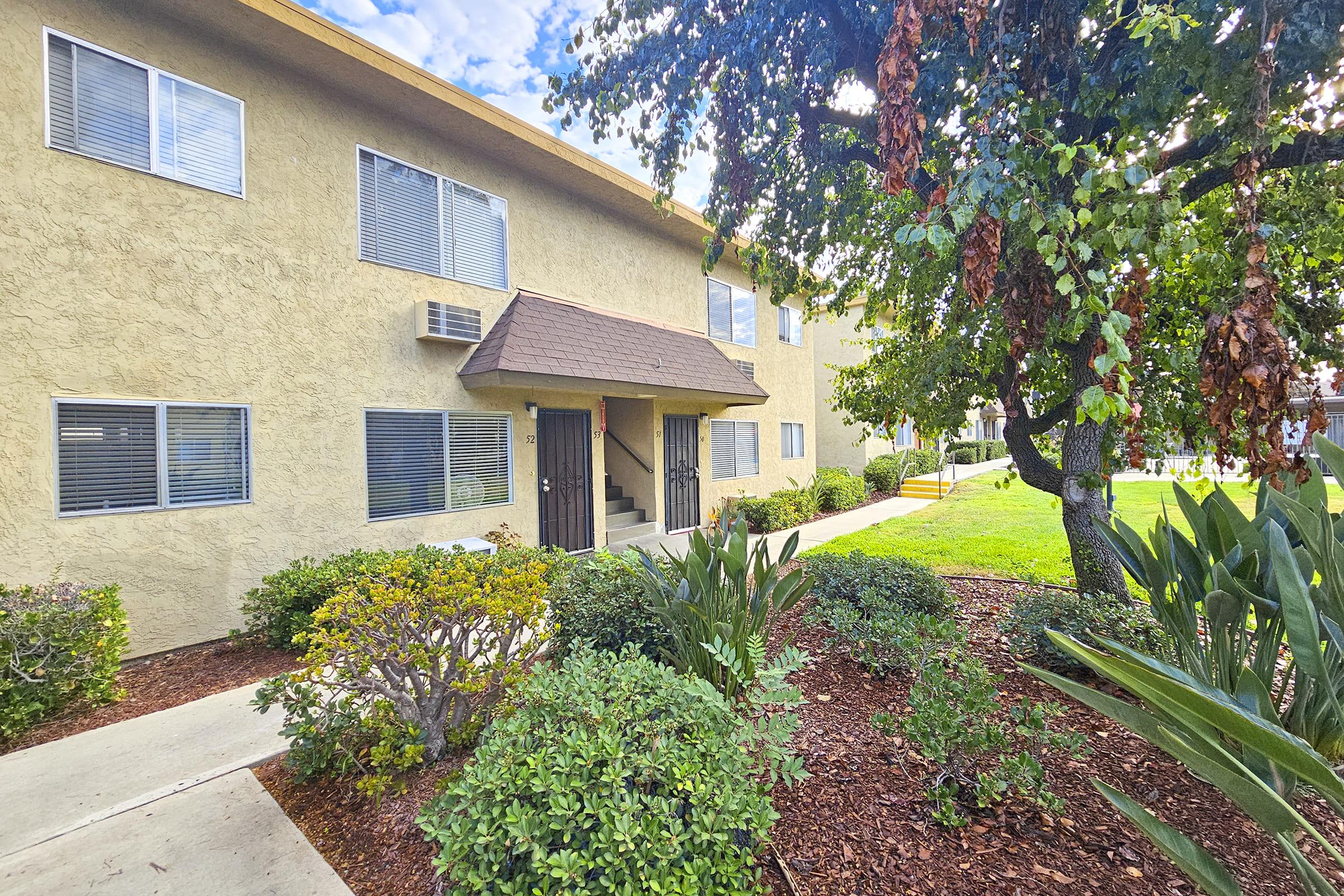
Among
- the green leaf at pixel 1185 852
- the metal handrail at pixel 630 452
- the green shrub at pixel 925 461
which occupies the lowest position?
the green leaf at pixel 1185 852

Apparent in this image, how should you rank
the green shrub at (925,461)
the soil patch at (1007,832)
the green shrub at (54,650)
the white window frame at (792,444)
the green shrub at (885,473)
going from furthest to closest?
the green shrub at (925,461), the green shrub at (885,473), the white window frame at (792,444), the green shrub at (54,650), the soil patch at (1007,832)

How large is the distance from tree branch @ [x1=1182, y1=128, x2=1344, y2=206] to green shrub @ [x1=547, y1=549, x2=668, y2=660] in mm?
4554

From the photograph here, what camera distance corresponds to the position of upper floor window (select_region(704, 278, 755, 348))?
40.2 ft

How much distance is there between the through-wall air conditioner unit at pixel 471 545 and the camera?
673 cm

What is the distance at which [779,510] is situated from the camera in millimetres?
11539

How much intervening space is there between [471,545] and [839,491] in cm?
988

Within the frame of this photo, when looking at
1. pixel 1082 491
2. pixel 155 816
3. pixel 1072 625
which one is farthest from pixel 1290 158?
pixel 155 816

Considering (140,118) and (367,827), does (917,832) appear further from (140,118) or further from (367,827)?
(140,118)

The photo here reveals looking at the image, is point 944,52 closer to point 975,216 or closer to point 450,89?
point 975,216

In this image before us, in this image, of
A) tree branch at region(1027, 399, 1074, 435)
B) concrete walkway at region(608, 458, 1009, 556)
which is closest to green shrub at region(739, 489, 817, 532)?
concrete walkway at region(608, 458, 1009, 556)

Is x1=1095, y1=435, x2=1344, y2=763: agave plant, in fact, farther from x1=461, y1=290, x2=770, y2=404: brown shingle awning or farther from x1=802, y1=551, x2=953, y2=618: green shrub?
x1=461, y1=290, x2=770, y2=404: brown shingle awning

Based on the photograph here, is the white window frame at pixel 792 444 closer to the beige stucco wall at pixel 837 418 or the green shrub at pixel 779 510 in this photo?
the green shrub at pixel 779 510

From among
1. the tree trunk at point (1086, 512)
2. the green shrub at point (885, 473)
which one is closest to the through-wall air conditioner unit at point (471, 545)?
the tree trunk at point (1086, 512)

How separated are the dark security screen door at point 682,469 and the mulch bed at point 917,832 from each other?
801 cm
